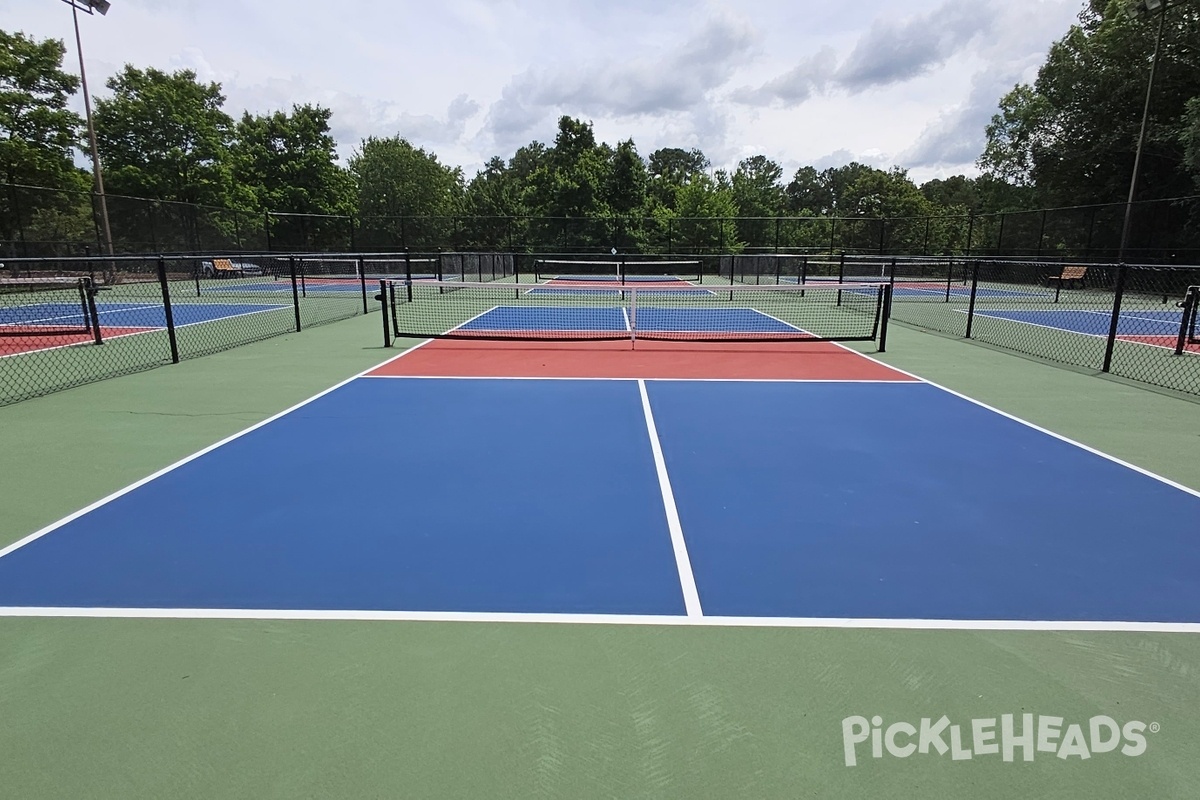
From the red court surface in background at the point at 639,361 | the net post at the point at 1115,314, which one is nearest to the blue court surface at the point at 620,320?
the red court surface in background at the point at 639,361

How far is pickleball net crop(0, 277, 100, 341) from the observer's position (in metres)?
11.9

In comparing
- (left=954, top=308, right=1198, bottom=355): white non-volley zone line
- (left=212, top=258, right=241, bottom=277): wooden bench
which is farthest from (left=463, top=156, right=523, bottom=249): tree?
(left=954, top=308, right=1198, bottom=355): white non-volley zone line

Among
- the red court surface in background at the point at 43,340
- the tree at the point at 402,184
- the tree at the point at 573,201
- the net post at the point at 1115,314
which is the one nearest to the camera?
the net post at the point at 1115,314

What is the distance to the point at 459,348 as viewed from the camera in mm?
11742

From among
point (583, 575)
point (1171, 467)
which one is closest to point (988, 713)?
point (583, 575)

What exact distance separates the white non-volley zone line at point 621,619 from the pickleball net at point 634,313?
687 cm

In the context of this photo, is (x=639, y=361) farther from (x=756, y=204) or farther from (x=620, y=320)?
(x=756, y=204)

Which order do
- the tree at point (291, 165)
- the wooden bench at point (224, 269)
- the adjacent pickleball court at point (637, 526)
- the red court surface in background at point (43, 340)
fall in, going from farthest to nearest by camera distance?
the tree at point (291, 165)
the wooden bench at point (224, 269)
the red court surface in background at point (43, 340)
the adjacent pickleball court at point (637, 526)

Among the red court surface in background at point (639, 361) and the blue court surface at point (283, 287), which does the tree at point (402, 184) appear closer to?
the blue court surface at point (283, 287)

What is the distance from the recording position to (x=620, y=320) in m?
16.1

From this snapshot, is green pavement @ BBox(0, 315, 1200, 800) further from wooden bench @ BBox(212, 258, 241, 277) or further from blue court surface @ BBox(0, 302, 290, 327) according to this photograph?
wooden bench @ BBox(212, 258, 241, 277)

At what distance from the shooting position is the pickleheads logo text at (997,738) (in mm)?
2500

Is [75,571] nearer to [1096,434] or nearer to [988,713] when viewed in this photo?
[988,713]

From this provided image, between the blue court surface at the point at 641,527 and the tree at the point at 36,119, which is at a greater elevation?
the tree at the point at 36,119
